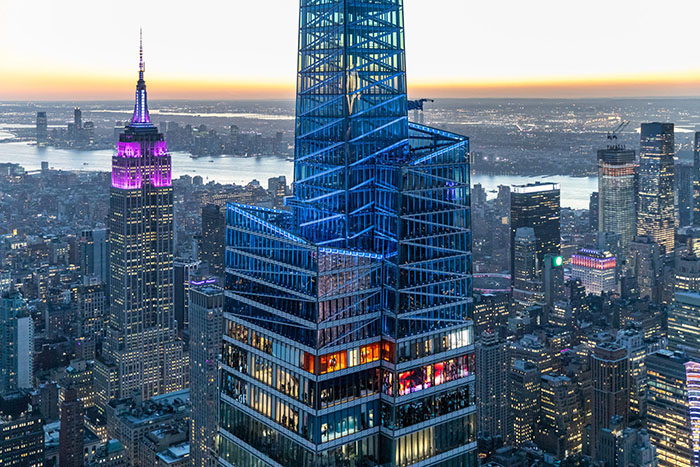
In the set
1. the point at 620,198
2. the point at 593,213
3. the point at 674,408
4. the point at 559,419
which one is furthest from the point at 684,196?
the point at 674,408

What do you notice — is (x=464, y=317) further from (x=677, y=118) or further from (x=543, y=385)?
(x=677, y=118)

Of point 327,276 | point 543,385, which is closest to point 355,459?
point 327,276

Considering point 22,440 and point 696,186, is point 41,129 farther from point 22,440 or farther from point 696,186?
point 696,186

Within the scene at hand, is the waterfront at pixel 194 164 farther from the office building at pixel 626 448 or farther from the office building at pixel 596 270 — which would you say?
the office building at pixel 626 448

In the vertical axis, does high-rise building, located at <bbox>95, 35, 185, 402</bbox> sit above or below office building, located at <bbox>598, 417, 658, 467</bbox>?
above

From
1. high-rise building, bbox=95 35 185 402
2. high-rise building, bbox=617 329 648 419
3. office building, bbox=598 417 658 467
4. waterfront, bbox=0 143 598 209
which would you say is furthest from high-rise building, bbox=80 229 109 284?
office building, bbox=598 417 658 467

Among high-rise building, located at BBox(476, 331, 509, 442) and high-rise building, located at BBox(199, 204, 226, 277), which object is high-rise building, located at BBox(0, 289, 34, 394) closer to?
high-rise building, located at BBox(199, 204, 226, 277)
